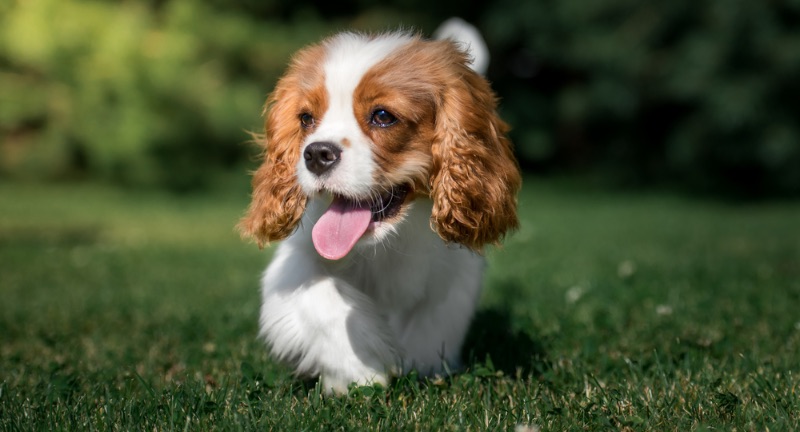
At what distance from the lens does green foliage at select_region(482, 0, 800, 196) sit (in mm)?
14312

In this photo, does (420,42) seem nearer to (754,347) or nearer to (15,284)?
(754,347)

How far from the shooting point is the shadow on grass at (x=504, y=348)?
3.57 metres

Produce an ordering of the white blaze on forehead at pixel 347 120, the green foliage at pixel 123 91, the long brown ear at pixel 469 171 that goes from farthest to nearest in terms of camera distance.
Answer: the green foliage at pixel 123 91, the long brown ear at pixel 469 171, the white blaze on forehead at pixel 347 120

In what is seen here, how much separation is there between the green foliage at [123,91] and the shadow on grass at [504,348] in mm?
12219

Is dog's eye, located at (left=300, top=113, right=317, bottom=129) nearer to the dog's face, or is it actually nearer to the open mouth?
the dog's face

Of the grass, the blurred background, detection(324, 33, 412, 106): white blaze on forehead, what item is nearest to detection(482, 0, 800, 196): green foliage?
the blurred background

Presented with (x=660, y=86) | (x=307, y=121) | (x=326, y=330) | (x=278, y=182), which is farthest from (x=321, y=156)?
(x=660, y=86)

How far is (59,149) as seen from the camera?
16.2m

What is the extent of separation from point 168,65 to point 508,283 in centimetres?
1129

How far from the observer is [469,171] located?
304cm

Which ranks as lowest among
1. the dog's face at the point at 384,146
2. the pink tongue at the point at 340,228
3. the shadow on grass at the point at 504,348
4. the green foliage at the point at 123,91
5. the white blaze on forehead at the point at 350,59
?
the green foliage at the point at 123,91

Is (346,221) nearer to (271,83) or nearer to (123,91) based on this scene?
(123,91)

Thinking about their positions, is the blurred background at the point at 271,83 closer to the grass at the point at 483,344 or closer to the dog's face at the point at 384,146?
the grass at the point at 483,344

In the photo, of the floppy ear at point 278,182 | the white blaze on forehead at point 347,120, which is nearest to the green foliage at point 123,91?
the floppy ear at point 278,182
